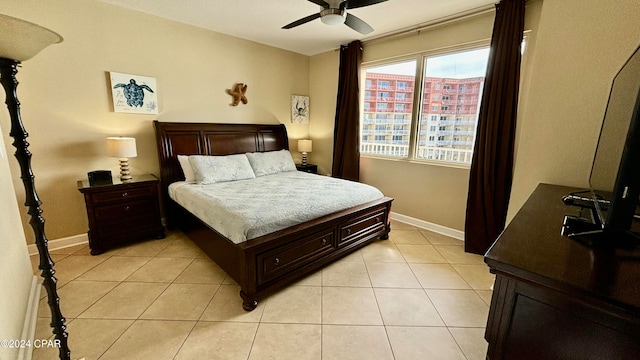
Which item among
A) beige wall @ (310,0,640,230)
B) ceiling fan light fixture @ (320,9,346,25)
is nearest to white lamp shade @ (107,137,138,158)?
ceiling fan light fixture @ (320,9,346,25)

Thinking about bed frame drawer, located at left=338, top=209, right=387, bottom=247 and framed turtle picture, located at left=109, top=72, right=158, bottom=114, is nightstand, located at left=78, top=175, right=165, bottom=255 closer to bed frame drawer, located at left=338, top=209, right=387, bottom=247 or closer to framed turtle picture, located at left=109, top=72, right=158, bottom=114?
framed turtle picture, located at left=109, top=72, right=158, bottom=114

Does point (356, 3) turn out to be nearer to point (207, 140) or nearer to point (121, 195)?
point (207, 140)

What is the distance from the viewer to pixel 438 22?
3080 mm

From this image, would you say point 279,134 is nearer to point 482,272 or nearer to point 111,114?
point 111,114

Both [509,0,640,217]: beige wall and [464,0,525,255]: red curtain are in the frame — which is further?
[464,0,525,255]: red curtain

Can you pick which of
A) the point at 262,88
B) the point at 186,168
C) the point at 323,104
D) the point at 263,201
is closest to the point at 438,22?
the point at 323,104

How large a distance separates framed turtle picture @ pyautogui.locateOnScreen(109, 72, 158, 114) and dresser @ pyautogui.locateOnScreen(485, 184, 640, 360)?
3.76m

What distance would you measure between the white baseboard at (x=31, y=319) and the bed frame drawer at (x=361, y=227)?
2.21 m

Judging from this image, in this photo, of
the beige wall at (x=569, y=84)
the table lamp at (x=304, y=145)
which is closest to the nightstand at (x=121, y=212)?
the table lamp at (x=304, y=145)

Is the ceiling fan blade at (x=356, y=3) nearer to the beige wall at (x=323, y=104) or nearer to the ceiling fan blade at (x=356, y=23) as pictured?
→ the ceiling fan blade at (x=356, y=23)

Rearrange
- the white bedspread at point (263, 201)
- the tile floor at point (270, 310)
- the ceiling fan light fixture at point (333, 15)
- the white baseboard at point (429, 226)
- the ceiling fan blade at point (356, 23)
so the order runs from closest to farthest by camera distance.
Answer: the tile floor at point (270, 310), the white bedspread at point (263, 201), the ceiling fan light fixture at point (333, 15), the ceiling fan blade at point (356, 23), the white baseboard at point (429, 226)

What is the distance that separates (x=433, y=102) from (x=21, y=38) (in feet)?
11.9

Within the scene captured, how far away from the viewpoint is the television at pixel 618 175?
78 cm

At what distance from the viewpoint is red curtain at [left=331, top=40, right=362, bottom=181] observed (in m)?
3.94
